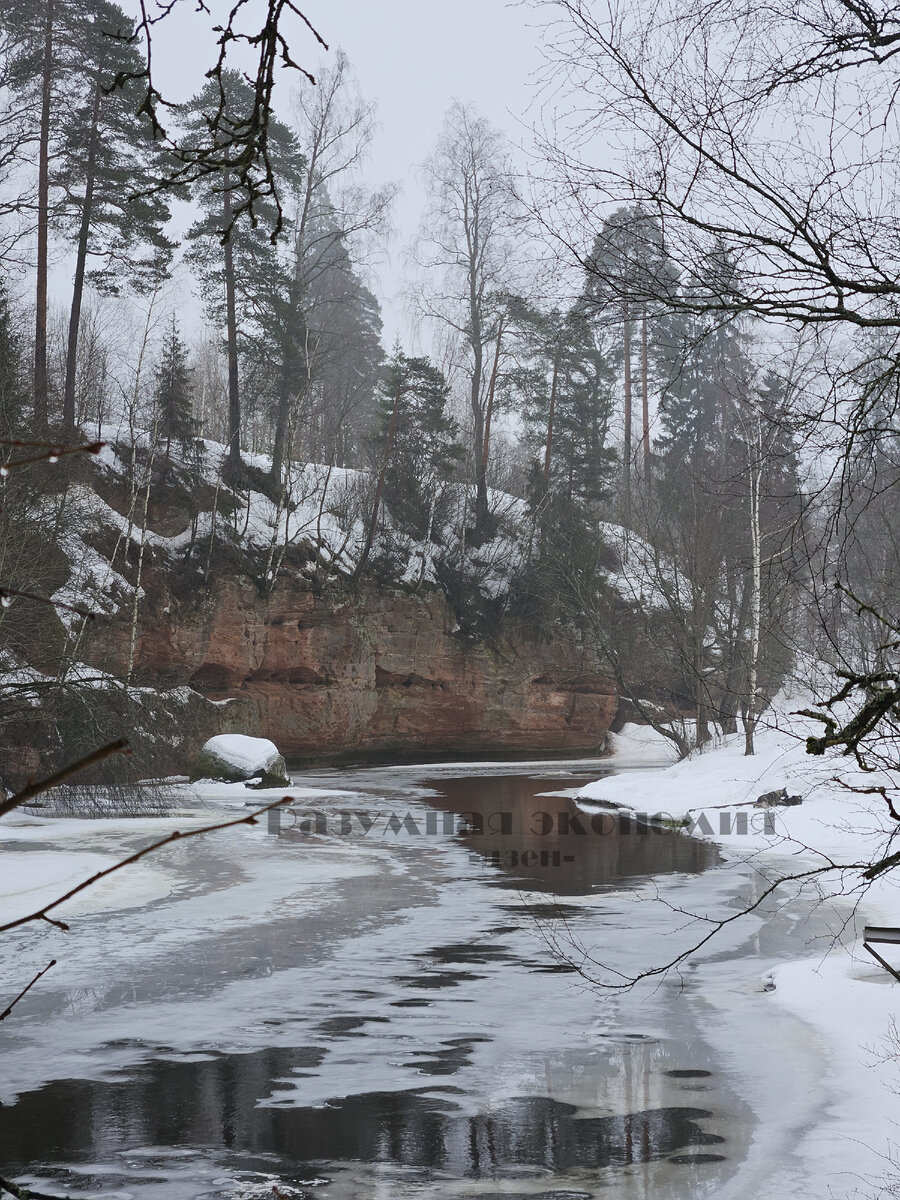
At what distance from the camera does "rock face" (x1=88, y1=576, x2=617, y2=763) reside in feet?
106

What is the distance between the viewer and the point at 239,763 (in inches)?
991

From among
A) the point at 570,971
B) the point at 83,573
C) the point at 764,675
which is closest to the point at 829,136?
the point at 570,971

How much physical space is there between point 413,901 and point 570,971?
3.42 metres

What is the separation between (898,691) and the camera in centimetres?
248

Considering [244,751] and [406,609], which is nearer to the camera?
[244,751]

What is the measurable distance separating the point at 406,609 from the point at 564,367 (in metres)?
11.3

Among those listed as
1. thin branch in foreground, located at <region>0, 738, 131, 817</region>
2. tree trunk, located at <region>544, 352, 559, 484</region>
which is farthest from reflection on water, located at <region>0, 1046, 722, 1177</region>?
tree trunk, located at <region>544, 352, 559, 484</region>

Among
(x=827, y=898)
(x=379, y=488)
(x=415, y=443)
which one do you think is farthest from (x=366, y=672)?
(x=827, y=898)

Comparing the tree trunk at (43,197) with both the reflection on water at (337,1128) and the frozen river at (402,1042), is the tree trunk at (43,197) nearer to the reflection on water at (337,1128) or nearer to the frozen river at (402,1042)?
the frozen river at (402,1042)

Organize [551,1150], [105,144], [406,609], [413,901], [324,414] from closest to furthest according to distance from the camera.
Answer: [551,1150] < [413,901] < [105,144] < [406,609] < [324,414]

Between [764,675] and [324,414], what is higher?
[324,414]

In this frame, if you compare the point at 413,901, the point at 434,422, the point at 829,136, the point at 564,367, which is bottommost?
the point at 413,901

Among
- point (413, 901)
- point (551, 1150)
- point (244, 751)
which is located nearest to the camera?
point (551, 1150)

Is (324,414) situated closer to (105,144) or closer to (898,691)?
(105,144)
